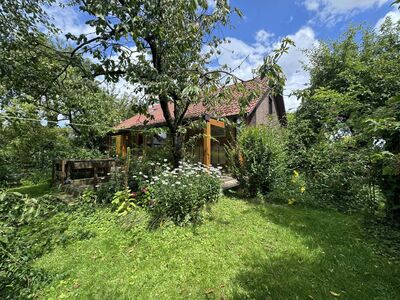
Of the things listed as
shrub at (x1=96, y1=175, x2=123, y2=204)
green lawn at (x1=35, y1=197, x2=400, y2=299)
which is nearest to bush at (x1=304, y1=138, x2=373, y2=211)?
green lawn at (x1=35, y1=197, x2=400, y2=299)

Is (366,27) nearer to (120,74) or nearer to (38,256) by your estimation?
(120,74)

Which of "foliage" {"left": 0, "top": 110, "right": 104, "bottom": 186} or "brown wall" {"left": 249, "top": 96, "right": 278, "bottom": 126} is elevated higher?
"brown wall" {"left": 249, "top": 96, "right": 278, "bottom": 126}

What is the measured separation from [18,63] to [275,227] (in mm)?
7603

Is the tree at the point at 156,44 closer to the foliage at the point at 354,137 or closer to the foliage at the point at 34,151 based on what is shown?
the foliage at the point at 354,137

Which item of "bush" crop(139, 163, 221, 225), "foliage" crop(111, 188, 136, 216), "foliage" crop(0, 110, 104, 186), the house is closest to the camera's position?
"bush" crop(139, 163, 221, 225)

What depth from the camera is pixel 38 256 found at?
4113 mm

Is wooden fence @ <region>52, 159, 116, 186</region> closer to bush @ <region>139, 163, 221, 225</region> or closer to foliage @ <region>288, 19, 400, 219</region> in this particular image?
bush @ <region>139, 163, 221, 225</region>

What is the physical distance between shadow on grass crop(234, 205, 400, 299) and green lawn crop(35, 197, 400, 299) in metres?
0.01

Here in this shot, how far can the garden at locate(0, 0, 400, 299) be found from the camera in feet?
10.2

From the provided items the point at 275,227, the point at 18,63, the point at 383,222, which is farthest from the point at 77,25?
the point at 383,222

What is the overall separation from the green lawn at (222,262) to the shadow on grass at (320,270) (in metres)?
0.01

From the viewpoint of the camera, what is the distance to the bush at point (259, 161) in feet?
23.2

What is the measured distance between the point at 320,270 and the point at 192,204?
8.91ft

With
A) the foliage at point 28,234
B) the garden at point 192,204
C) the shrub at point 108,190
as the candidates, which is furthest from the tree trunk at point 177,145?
the foliage at point 28,234
